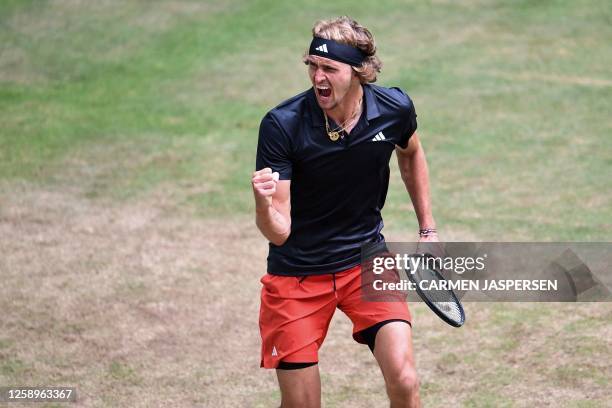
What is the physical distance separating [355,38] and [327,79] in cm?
30

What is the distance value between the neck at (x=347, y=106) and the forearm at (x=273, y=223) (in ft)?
2.09

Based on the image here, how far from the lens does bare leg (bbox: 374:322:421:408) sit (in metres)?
5.47

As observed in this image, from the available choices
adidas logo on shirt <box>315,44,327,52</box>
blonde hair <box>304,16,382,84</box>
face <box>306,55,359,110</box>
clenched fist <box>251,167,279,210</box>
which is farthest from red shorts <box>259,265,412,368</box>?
adidas logo on shirt <box>315,44,327,52</box>

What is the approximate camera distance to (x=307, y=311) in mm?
5773

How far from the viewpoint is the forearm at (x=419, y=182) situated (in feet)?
20.5

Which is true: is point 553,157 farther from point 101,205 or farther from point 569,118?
point 101,205

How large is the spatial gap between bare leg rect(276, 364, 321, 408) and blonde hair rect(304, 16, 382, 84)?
64.2 inches

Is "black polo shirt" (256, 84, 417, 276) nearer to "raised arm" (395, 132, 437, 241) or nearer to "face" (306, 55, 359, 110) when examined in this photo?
"face" (306, 55, 359, 110)

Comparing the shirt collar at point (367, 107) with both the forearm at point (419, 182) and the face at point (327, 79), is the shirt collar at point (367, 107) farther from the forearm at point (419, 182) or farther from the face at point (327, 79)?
the forearm at point (419, 182)

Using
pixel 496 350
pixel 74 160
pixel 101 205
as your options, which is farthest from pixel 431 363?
pixel 74 160

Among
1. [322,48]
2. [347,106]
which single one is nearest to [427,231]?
[347,106]

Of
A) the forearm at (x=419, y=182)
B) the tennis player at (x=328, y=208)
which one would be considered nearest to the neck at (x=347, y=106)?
the tennis player at (x=328, y=208)

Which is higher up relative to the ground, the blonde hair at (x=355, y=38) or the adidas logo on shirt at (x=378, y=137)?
the blonde hair at (x=355, y=38)

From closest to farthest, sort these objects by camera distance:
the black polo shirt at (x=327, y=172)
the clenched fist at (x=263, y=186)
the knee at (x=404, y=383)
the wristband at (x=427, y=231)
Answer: the clenched fist at (x=263, y=186), the knee at (x=404, y=383), the black polo shirt at (x=327, y=172), the wristband at (x=427, y=231)
